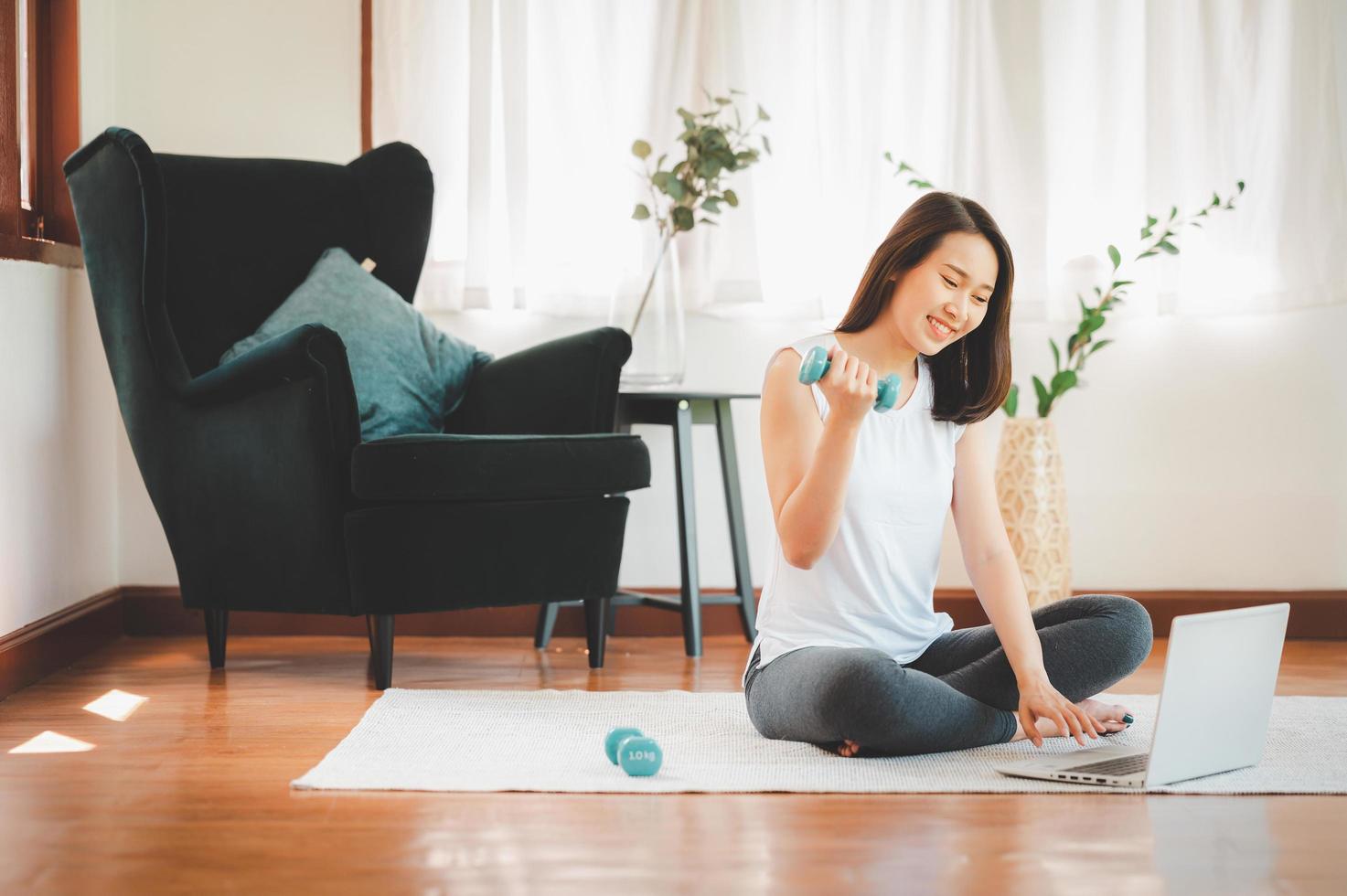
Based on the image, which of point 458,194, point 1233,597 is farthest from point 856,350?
point 1233,597

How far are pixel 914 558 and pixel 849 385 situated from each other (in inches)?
15.4

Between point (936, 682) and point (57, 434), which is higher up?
point (57, 434)

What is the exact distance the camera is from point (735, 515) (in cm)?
283

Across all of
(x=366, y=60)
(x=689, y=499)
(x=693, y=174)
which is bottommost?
(x=689, y=499)

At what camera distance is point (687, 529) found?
2.72m

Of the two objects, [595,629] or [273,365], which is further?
[595,629]

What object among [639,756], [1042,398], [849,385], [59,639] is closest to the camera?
[849,385]

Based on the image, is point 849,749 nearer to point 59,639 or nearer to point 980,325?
point 980,325

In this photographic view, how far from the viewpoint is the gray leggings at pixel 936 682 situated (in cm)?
168

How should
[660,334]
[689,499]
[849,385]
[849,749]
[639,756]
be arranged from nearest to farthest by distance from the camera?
[849,385], [639,756], [849,749], [689,499], [660,334]

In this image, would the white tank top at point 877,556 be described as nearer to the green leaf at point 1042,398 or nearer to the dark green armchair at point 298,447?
the dark green armchair at point 298,447

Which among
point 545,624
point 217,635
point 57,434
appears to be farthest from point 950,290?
point 57,434

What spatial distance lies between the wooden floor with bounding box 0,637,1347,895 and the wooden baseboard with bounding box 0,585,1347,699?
1.00 metres

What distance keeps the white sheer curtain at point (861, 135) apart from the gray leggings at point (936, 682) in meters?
1.33
